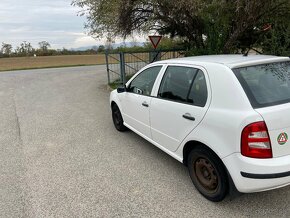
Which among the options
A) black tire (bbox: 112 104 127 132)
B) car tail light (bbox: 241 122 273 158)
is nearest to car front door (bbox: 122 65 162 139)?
black tire (bbox: 112 104 127 132)

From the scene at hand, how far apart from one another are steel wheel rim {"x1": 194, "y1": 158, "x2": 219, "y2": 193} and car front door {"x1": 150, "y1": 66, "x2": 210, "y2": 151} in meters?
0.37

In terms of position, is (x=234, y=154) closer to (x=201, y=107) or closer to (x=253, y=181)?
(x=253, y=181)

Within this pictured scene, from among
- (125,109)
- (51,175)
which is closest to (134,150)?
(125,109)

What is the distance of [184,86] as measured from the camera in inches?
125

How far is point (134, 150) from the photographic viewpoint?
441 centimetres

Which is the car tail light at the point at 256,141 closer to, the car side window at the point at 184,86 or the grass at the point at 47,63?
the car side window at the point at 184,86

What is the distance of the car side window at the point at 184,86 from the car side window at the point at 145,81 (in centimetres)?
30

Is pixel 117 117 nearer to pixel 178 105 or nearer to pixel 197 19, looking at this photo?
pixel 178 105

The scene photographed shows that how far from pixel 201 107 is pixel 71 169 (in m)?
2.23

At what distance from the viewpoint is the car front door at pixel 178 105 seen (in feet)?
9.39

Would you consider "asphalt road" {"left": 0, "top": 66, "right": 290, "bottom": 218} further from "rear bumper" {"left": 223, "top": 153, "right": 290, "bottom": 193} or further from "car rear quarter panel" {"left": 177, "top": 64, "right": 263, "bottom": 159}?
"car rear quarter panel" {"left": 177, "top": 64, "right": 263, "bottom": 159}

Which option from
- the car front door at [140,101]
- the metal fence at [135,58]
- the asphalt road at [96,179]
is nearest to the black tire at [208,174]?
the asphalt road at [96,179]

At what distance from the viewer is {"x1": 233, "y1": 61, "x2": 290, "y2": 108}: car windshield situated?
8.12 ft

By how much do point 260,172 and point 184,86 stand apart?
4.41 feet
